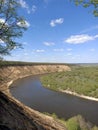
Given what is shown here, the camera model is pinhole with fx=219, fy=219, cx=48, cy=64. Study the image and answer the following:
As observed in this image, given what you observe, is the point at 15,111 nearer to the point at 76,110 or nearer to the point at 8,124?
the point at 8,124

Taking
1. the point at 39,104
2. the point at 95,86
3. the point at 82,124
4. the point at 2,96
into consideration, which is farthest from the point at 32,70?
the point at 2,96


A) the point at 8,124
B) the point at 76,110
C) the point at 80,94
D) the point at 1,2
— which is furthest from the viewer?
the point at 80,94

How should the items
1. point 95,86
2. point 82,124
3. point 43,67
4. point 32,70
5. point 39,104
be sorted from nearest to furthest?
point 82,124 < point 39,104 < point 95,86 < point 32,70 < point 43,67

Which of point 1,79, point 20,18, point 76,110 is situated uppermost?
point 20,18

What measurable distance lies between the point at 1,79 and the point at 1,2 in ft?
14.8

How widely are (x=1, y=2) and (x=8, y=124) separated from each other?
22.8 feet

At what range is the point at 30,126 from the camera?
506 inches

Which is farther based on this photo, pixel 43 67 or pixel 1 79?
pixel 43 67

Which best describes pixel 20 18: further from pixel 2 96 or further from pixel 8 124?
pixel 8 124

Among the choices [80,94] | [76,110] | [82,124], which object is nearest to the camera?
[82,124]

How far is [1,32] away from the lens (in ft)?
42.6

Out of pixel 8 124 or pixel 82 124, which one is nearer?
pixel 8 124

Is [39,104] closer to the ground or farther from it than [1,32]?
closer to the ground

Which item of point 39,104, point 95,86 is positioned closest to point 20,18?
point 39,104
